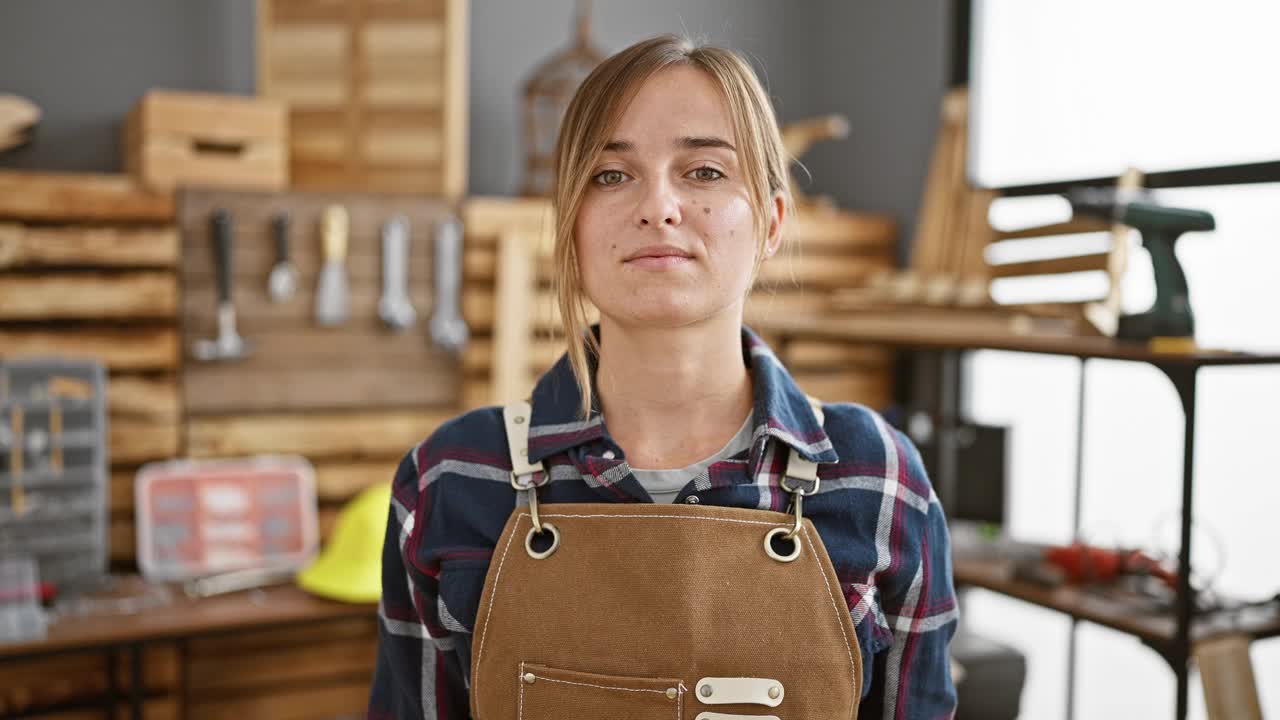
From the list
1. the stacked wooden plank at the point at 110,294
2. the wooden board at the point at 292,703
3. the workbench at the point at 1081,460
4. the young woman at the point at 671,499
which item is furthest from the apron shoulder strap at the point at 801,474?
the stacked wooden plank at the point at 110,294

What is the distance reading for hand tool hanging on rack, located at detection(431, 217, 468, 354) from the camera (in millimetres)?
2975

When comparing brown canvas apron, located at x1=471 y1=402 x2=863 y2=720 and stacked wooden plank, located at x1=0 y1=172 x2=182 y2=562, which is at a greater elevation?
stacked wooden plank, located at x1=0 y1=172 x2=182 y2=562

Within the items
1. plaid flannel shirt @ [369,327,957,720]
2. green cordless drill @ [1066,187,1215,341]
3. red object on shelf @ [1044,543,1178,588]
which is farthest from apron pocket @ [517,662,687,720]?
red object on shelf @ [1044,543,1178,588]

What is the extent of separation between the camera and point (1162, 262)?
1.93 metres

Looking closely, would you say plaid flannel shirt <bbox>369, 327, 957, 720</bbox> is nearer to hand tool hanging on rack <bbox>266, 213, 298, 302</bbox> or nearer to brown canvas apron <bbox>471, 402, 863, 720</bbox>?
brown canvas apron <bbox>471, 402, 863, 720</bbox>

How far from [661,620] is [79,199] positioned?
218 centimetres

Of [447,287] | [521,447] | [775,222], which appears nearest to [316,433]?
[447,287]

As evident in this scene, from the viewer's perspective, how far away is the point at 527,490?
3.83 feet

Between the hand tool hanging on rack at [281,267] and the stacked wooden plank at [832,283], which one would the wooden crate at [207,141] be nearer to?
the hand tool hanging on rack at [281,267]

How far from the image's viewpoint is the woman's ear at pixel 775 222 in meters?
1.23

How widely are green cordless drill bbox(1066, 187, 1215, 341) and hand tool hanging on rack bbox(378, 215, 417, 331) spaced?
1.75 meters

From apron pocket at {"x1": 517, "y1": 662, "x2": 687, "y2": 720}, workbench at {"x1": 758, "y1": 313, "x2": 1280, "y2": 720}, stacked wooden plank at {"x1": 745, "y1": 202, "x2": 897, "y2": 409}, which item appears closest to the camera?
apron pocket at {"x1": 517, "y1": 662, "x2": 687, "y2": 720}

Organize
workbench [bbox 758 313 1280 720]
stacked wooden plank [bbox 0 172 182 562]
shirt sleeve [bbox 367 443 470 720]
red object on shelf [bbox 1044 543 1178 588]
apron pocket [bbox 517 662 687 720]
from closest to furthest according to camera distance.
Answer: apron pocket [bbox 517 662 687 720] → shirt sleeve [bbox 367 443 470 720] → workbench [bbox 758 313 1280 720] → red object on shelf [bbox 1044 543 1178 588] → stacked wooden plank [bbox 0 172 182 562]

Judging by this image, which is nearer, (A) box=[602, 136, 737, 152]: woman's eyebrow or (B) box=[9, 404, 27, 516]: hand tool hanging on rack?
(A) box=[602, 136, 737, 152]: woman's eyebrow
